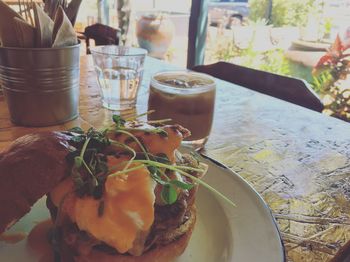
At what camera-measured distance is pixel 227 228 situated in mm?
694

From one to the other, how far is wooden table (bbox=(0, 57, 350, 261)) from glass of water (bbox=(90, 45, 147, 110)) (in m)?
0.05

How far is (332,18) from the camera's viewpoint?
2830 mm

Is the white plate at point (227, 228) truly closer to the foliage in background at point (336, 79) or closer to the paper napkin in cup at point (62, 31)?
the paper napkin in cup at point (62, 31)

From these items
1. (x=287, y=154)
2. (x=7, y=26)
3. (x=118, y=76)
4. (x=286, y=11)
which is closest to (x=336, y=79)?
(x=286, y=11)

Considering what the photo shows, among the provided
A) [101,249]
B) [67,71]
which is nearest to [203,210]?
[101,249]

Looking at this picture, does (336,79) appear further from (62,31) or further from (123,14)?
(123,14)

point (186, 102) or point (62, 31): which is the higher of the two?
point (62, 31)

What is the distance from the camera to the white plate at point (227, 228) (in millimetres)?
613

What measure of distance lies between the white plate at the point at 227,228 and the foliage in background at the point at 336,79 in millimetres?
2017

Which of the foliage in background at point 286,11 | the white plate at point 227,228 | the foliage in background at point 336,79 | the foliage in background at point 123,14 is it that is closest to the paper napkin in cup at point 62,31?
the white plate at point 227,228

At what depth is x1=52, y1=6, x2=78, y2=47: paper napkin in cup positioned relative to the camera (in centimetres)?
95

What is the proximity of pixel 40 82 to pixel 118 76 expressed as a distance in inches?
13.1

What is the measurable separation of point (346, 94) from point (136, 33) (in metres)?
2.41

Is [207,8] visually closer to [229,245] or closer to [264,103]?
[264,103]
